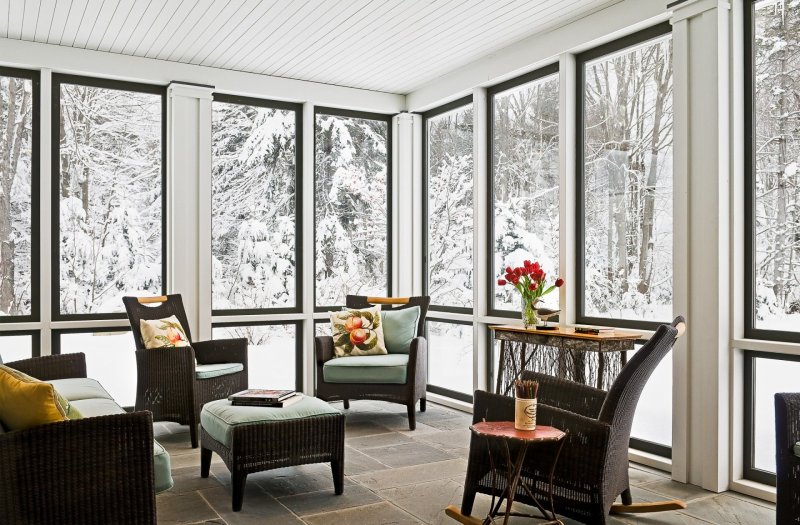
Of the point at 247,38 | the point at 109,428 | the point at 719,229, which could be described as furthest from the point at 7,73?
the point at 719,229

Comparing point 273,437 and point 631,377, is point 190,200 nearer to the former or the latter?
point 273,437

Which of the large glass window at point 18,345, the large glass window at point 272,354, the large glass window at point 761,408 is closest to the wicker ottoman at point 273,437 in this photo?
the large glass window at point 761,408

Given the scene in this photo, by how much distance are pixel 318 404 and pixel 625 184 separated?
2.41 m

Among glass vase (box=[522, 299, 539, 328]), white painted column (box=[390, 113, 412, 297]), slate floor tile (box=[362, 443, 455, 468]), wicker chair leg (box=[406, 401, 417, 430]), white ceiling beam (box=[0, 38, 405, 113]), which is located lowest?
slate floor tile (box=[362, 443, 455, 468])

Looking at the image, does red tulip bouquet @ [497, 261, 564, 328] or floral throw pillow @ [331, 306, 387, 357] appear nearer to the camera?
red tulip bouquet @ [497, 261, 564, 328]

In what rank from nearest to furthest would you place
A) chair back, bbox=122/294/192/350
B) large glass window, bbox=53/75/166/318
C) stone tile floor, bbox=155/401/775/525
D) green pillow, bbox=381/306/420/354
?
stone tile floor, bbox=155/401/775/525 → chair back, bbox=122/294/192/350 → large glass window, bbox=53/75/166/318 → green pillow, bbox=381/306/420/354

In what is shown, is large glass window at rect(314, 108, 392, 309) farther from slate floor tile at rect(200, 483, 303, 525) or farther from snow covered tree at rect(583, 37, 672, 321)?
slate floor tile at rect(200, 483, 303, 525)

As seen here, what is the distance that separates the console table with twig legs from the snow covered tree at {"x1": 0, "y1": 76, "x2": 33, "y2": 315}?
355 centimetres

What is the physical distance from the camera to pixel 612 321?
177 inches

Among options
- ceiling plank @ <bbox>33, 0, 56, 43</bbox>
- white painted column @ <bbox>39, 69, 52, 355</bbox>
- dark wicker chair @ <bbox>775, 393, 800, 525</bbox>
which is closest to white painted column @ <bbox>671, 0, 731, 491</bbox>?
dark wicker chair @ <bbox>775, 393, 800, 525</bbox>

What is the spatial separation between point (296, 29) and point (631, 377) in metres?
3.38

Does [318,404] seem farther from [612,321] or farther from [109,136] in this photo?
[109,136]

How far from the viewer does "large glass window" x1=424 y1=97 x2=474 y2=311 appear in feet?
19.8

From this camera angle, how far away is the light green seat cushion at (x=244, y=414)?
340cm
